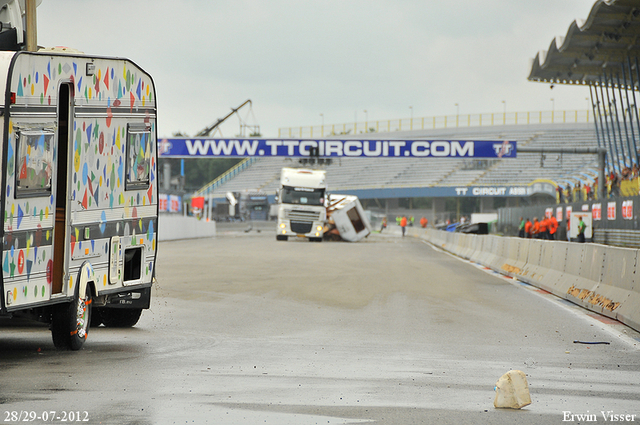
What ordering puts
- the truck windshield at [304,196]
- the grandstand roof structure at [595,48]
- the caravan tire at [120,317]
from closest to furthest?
the caravan tire at [120,317]
the grandstand roof structure at [595,48]
the truck windshield at [304,196]

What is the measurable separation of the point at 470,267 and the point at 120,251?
16396mm

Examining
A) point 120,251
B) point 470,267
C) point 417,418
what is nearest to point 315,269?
point 470,267

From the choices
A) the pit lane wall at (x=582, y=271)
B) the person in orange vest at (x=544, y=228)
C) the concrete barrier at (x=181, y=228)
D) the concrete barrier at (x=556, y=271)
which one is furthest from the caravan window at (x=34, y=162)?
the concrete barrier at (x=181, y=228)

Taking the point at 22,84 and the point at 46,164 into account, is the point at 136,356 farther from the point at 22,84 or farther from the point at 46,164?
the point at 22,84

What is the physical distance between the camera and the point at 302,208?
4797 cm

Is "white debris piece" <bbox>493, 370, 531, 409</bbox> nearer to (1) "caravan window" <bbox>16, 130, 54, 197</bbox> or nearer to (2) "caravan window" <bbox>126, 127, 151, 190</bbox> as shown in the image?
(1) "caravan window" <bbox>16, 130, 54, 197</bbox>

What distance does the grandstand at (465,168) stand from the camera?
266 feet

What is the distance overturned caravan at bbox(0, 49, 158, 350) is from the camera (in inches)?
286

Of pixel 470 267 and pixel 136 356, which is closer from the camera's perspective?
pixel 136 356

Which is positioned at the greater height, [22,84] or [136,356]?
[22,84]

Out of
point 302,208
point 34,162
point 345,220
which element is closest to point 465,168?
point 345,220

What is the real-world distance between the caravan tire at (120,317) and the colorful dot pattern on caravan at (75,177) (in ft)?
2.81

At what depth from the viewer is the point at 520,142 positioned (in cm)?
8788

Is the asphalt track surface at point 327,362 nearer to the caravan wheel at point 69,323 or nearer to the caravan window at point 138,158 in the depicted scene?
the caravan wheel at point 69,323
